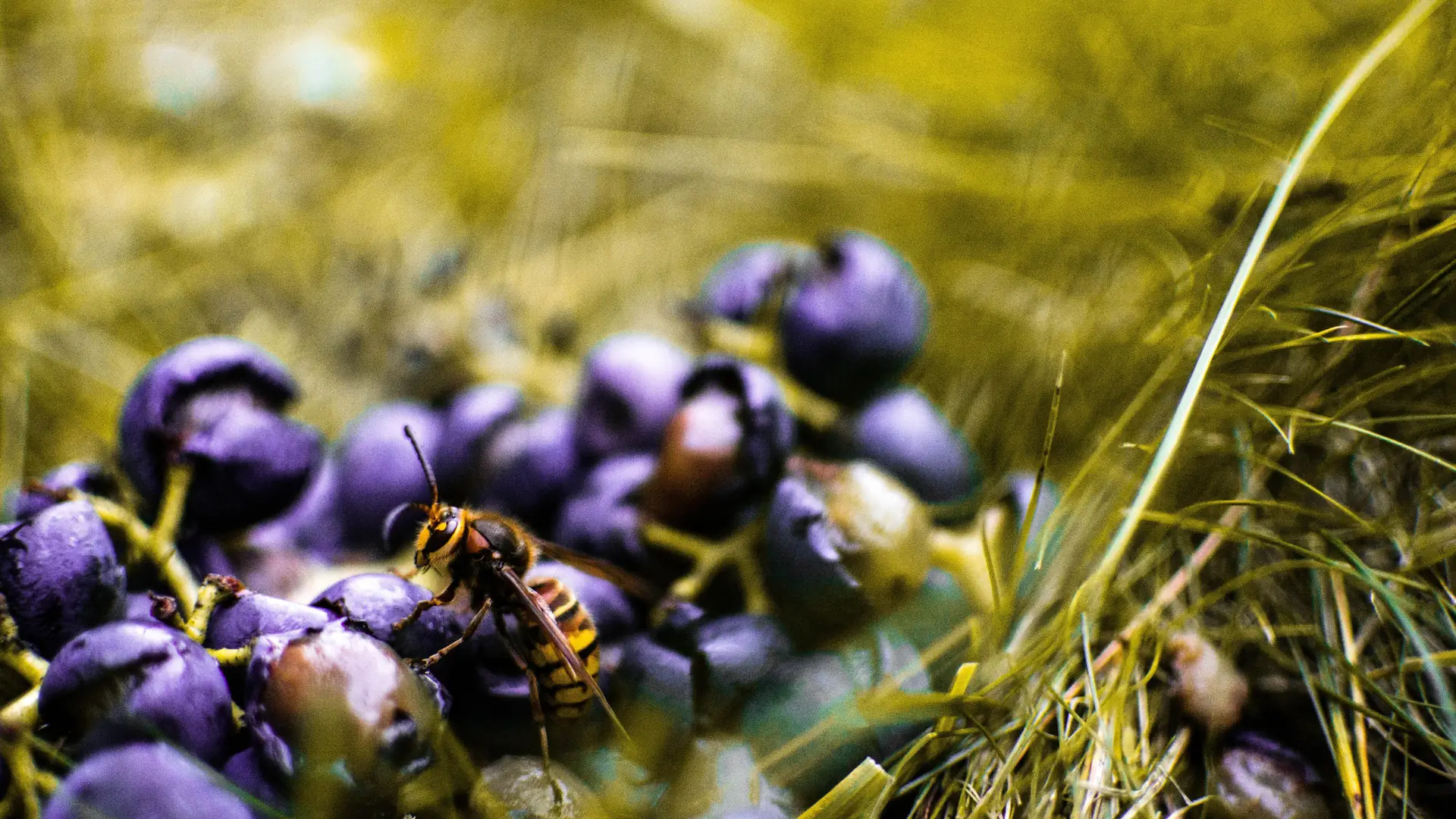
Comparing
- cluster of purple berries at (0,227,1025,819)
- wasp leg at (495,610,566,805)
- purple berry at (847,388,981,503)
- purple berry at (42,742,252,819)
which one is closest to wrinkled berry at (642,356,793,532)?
cluster of purple berries at (0,227,1025,819)

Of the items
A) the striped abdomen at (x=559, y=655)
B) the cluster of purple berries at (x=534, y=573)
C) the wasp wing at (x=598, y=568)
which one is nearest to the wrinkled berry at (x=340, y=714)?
the cluster of purple berries at (x=534, y=573)

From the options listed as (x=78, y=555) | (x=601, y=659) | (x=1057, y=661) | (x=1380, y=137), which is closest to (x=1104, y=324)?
(x=1380, y=137)

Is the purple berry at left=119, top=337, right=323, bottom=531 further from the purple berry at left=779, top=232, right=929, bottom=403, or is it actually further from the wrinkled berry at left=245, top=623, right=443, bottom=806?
the purple berry at left=779, top=232, right=929, bottom=403

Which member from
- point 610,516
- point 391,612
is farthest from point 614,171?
point 391,612

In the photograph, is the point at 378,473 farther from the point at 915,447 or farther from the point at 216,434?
the point at 915,447

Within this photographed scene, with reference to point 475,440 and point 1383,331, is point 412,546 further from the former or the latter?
point 1383,331

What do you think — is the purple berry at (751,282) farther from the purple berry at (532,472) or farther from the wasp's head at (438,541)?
the wasp's head at (438,541)
